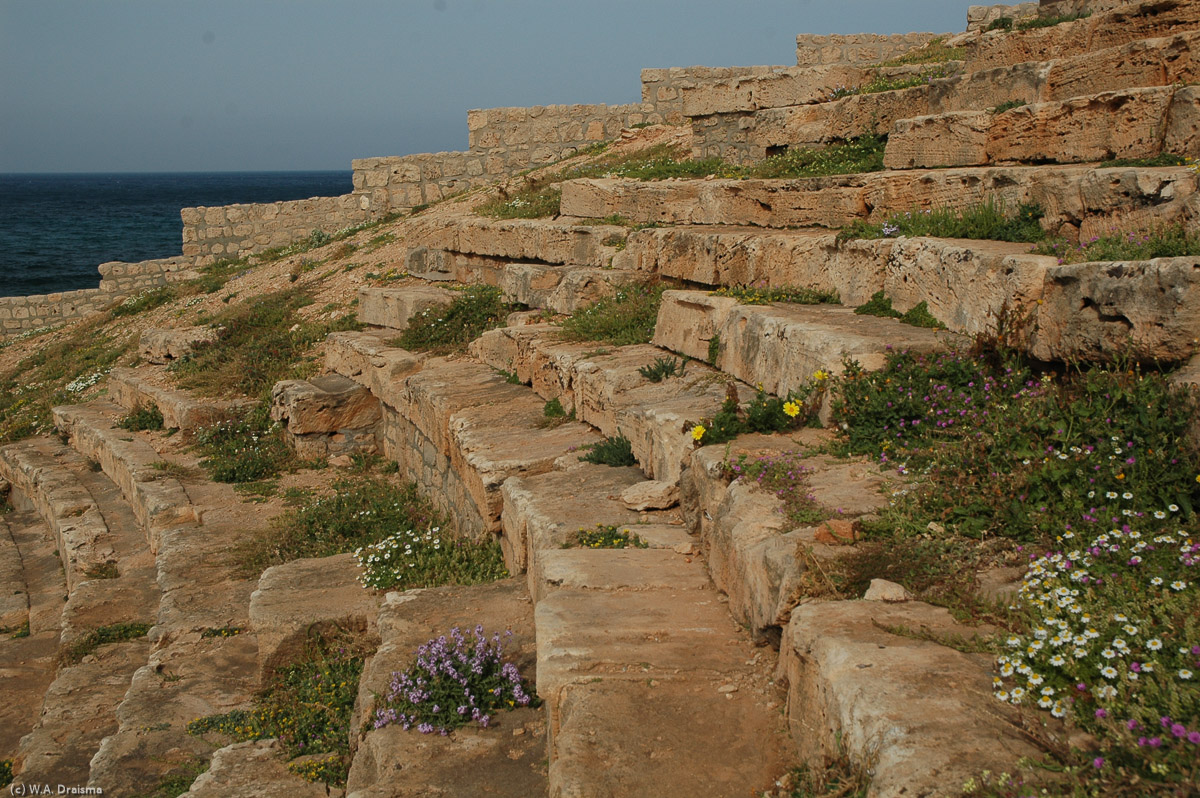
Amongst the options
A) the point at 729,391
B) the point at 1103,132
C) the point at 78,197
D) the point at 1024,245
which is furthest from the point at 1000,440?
the point at 78,197

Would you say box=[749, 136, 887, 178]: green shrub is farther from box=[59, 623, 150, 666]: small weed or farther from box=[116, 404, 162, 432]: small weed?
box=[116, 404, 162, 432]: small weed

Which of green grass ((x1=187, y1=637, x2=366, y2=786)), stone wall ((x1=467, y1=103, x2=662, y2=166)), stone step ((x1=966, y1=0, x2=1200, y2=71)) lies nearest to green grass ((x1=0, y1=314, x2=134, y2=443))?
stone wall ((x1=467, y1=103, x2=662, y2=166))

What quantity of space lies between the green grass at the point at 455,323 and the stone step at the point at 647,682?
233 inches

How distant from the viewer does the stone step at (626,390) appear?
554 cm

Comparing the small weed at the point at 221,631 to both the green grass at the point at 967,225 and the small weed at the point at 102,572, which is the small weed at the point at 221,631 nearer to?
the small weed at the point at 102,572

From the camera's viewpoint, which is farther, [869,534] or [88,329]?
[88,329]

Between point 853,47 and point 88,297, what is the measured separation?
18.4m

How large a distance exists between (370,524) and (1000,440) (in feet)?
18.8

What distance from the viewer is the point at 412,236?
15984 millimetres

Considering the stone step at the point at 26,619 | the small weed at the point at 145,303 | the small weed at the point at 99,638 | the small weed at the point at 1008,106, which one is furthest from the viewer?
the small weed at the point at 145,303

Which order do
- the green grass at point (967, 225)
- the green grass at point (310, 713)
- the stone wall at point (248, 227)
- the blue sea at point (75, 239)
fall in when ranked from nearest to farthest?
1. the green grass at point (310, 713)
2. the green grass at point (967, 225)
3. the stone wall at point (248, 227)
4. the blue sea at point (75, 239)

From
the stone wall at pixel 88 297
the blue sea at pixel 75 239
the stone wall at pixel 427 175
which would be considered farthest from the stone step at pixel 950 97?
the blue sea at pixel 75 239

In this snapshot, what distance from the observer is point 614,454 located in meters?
6.17

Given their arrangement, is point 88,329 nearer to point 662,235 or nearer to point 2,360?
point 2,360
